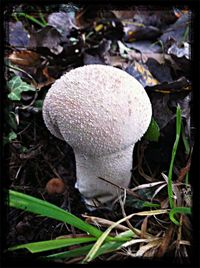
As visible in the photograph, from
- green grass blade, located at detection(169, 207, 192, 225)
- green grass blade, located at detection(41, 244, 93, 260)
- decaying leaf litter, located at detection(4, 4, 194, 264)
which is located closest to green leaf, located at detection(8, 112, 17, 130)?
decaying leaf litter, located at detection(4, 4, 194, 264)

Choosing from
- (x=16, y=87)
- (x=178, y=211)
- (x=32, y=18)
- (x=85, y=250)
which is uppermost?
(x=32, y=18)

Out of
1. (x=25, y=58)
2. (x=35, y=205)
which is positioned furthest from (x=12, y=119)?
(x=35, y=205)

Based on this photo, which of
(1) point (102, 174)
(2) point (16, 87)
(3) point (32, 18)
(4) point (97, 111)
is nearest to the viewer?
(4) point (97, 111)

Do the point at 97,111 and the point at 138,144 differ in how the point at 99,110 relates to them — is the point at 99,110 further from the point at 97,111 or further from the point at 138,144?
the point at 138,144

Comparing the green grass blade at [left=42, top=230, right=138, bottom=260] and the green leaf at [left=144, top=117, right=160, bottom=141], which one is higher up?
the green leaf at [left=144, top=117, right=160, bottom=141]

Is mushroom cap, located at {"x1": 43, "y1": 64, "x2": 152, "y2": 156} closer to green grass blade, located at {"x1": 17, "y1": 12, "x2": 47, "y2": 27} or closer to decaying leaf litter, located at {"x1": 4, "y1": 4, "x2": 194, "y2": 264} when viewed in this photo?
decaying leaf litter, located at {"x1": 4, "y1": 4, "x2": 194, "y2": 264}

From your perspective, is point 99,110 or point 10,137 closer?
point 99,110

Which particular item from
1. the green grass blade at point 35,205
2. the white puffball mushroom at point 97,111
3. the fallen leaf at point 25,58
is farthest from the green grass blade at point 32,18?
the green grass blade at point 35,205

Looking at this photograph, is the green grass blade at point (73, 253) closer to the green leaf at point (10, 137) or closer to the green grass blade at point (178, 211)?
the green grass blade at point (178, 211)
